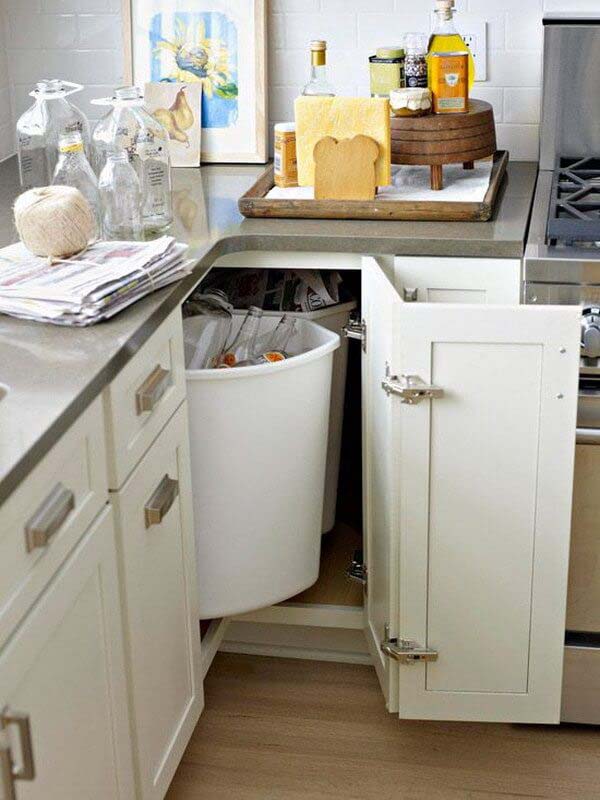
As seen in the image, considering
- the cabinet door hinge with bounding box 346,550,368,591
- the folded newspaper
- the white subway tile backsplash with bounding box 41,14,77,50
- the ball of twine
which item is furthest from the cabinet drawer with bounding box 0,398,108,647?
the white subway tile backsplash with bounding box 41,14,77,50

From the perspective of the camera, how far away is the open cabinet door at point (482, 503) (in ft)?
6.37

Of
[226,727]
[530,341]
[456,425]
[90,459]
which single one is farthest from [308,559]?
[90,459]

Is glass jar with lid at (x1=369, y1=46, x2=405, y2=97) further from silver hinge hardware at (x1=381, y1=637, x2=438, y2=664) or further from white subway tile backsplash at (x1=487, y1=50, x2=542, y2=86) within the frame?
silver hinge hardware at (x1=381, y1=637, x2=438, y2=664)

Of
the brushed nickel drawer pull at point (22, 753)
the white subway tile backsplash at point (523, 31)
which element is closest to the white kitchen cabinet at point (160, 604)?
the brushed nickel drawer pull at point (22, 753)

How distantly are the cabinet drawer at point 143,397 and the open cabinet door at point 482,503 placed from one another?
1.14ft

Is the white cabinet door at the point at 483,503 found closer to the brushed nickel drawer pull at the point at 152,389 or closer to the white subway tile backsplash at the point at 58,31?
the brushed nickel drawer pull at the point at 152,389

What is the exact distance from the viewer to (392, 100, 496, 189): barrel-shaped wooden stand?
237 cm

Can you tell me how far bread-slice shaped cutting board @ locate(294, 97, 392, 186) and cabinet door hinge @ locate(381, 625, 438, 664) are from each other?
847 mm

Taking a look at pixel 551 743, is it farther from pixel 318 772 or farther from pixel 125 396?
pixel 125 396

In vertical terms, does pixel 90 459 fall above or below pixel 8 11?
below

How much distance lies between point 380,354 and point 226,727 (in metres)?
0.80

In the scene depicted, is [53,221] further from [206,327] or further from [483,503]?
[483,503]

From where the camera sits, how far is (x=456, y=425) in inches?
79.5

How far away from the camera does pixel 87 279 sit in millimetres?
1830
